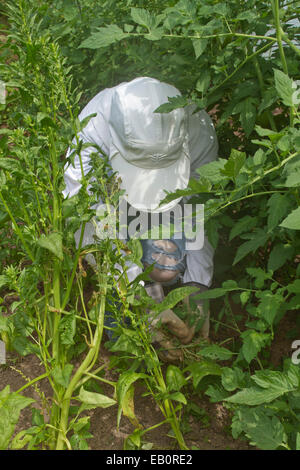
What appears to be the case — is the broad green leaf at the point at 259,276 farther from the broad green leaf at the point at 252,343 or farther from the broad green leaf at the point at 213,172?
the broad green leaf at the point at 213,172

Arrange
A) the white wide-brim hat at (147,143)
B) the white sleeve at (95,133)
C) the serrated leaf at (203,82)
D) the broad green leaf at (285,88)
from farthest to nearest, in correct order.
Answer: the white sleeve at (95,133)
the white wide-brim hat at (147,143)
the serrated leaf at (203,82)
the broad green leaf at (285,88)

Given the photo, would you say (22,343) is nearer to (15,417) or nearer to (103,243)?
(15,417)

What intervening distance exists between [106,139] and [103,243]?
61 cm

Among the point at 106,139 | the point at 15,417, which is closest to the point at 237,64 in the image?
the point at 106,139

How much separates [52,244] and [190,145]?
82cm

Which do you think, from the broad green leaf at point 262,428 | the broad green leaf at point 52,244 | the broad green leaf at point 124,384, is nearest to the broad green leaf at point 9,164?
the broad green leaf at point 52,244

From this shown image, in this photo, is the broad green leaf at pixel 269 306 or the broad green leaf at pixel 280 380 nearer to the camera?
the broad green leaf at pixel 280 380

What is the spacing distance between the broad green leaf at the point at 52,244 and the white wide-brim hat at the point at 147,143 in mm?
410

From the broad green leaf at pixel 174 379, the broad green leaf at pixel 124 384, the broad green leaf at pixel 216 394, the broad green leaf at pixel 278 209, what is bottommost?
the broad green leaf at pixel 216 394

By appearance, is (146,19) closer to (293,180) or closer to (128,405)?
(293,180)

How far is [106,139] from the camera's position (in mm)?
1978

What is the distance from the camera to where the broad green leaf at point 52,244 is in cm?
140

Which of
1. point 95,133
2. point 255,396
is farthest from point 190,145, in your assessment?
point 255,396

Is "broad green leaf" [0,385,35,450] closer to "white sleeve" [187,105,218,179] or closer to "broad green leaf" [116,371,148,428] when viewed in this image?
"broad green leaf" [116,371,148,428]
